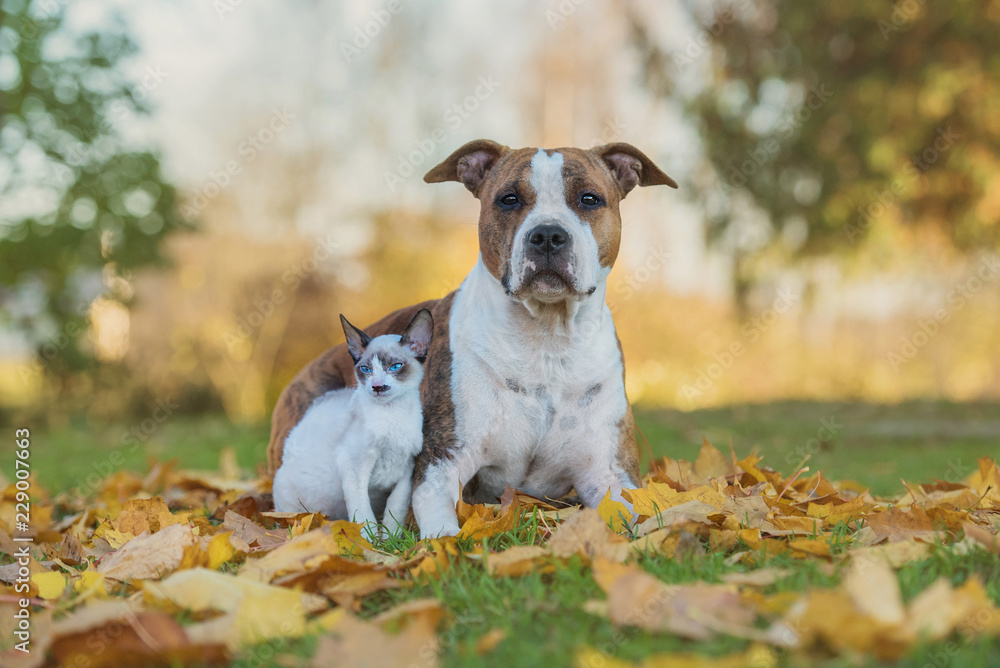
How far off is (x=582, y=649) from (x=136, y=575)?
1451 millimetres

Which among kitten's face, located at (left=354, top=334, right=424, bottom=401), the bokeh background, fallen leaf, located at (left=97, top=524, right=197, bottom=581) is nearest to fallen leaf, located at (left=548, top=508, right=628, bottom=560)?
kitten's face, located at (left=354, top=334, right=424, bottom=401)

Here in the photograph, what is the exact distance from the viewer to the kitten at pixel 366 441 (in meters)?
2.89

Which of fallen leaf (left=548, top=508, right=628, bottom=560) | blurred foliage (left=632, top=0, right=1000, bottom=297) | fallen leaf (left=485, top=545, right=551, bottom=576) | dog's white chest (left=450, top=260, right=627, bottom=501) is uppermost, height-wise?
blurred foliage (left=632, top=0, right=1000, bottom=297)

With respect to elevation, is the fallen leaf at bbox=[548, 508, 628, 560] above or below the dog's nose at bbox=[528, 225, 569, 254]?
below

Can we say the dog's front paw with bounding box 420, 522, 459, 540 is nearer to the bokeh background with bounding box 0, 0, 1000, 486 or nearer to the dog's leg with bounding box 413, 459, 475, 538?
the dog's leg with bounding box 413, 459, 475, 538

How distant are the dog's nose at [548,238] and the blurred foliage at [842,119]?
10.8 metres

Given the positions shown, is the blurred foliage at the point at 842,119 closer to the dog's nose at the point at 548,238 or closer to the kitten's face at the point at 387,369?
the dog's nose at the point at 548,238

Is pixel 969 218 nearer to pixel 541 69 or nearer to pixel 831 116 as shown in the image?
pixel 831 116

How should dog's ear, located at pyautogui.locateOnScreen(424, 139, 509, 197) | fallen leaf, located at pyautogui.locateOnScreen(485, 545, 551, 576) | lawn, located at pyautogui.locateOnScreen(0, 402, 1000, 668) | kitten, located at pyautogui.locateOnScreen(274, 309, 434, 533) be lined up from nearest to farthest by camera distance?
lawn, located at pyautogui.locateOnScreen(0, 402, 1000, 668), fallen leaf, located at pyautogui.locateOnScreen(485, 545, 551, 576), kitten, located at pyautogui.locateOnScreen(274, 309, 434, 533), dog's ear, located at pyautogui.locateOnScreen(424, 139, 509, 197)

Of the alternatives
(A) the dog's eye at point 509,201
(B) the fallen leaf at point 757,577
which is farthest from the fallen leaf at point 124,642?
(A) the dog's eye at point 509,201

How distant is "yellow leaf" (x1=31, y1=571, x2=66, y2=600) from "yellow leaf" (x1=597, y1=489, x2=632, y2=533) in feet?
5.25

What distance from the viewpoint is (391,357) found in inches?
119

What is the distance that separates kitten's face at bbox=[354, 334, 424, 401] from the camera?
114 inches

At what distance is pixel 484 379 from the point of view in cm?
296
